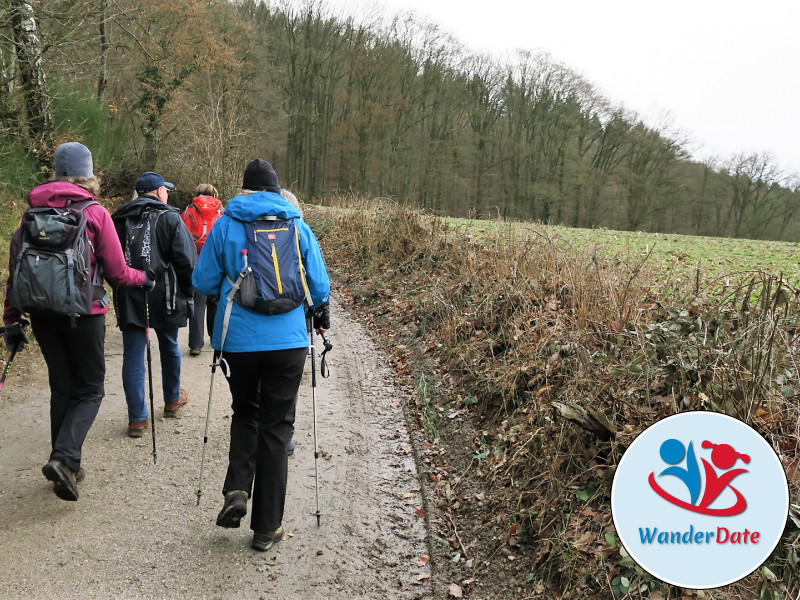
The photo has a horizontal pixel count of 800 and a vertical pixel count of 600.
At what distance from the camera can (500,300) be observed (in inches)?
288

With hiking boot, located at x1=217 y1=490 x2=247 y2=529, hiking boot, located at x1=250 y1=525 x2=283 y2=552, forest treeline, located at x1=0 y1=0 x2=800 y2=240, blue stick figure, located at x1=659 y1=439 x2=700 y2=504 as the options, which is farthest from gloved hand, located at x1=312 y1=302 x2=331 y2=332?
forest treeline, located at x1=0 y1=0 x2=800 y2=240

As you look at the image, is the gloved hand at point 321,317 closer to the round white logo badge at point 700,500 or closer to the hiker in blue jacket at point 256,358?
the hiker in blue jacket at point 256,358

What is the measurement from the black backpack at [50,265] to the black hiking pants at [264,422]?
3.77ft

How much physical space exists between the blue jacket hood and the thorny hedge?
2.35 meters

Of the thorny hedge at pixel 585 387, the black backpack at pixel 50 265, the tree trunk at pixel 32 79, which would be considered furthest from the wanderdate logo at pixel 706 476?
the tree trunk at pixel 32 79

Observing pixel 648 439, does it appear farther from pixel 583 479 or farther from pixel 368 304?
pixel 368 304

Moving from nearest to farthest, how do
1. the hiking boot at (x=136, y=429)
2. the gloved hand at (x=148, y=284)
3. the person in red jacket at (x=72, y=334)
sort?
the person in red jacket at (x=72, y=334) → the gloved hand at (x=148, y=284) → the hiking boot at (x=136, y=429)

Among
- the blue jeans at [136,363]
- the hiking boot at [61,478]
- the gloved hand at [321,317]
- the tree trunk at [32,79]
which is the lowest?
the hiking boot at [61,478]

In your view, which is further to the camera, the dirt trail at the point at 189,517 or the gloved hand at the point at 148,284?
the gloved hand at the point at 148,284

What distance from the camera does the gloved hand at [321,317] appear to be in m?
4.23

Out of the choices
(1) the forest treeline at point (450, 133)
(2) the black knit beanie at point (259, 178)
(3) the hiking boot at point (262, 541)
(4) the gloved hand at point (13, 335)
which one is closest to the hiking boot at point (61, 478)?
(4) the gloved hand at point (13, 335)

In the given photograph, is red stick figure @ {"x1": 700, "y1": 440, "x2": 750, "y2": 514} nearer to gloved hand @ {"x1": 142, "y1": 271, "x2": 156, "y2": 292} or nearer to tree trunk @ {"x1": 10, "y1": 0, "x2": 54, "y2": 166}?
gloved hand @ {"x1": 142, "y1": 271, "x2": 156, "y2": 292}

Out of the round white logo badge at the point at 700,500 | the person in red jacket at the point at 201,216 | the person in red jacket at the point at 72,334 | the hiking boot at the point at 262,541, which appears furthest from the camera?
the person in red jacket at the point at 201,216

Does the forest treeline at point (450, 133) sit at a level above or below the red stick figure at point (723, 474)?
above
